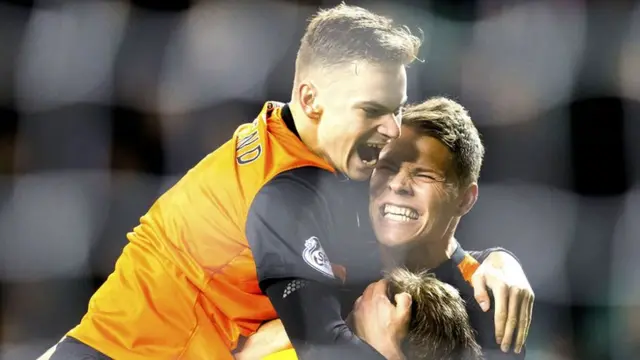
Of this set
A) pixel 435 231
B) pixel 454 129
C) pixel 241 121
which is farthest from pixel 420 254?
pixel 241 121

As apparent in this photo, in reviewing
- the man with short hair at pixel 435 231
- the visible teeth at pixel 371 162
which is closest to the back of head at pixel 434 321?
the man with short hair at pixel 435 231

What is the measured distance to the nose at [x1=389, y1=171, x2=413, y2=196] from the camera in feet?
2.91

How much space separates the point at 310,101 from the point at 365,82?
0.19 ft

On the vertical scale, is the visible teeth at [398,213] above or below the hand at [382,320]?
above

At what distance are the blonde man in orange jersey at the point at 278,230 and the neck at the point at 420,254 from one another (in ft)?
0.14

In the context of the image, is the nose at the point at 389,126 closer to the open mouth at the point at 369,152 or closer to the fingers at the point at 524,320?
the open mouth at the point at 369,152

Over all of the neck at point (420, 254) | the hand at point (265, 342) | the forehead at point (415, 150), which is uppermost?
the forehead at point (415, 150)

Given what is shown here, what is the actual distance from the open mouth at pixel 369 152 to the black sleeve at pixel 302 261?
4 centimetres

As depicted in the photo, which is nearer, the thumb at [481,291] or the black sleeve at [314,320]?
the black sleeve at [314,320]

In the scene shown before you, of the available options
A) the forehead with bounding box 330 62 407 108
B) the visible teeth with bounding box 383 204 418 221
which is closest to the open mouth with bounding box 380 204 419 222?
the visible teeth with bounding box 383 204 418 221

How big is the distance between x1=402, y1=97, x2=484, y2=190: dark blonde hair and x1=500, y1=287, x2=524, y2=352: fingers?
0.12 metres

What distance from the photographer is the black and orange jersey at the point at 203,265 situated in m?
0.84

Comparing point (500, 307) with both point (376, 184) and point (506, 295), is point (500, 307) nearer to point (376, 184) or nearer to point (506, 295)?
point (506, 295)

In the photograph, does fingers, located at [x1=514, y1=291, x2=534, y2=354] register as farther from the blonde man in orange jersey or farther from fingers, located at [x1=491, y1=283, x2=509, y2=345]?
the blonde man in orange jersey
